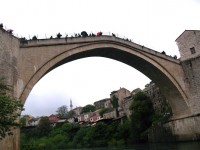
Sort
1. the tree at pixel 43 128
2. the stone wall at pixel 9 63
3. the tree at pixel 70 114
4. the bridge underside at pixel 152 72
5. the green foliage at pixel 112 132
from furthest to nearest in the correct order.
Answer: the tree at pixel 70 114 < the tree at pixel 43 128 < the green foliage at pixel 112 132 < the bridge underside at pixel 152 72 < the stone wall at pixel 9 63

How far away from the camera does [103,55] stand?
2145 cm

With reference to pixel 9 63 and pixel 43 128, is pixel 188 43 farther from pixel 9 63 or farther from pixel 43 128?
pixel 43 128

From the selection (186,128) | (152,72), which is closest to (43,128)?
(152,72)

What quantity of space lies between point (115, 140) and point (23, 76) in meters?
23.7

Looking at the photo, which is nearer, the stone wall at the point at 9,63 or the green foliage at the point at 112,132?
the stone wall at the point at 9,63

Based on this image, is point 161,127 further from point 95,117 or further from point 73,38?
point 95,117

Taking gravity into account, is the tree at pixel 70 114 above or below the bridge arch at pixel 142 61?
above

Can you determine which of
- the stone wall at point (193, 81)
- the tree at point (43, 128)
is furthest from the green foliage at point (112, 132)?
the stone wall at point (193, 81)

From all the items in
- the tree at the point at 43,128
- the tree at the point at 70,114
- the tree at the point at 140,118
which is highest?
the tree at the point at 70,114

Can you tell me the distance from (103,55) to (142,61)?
129 inches

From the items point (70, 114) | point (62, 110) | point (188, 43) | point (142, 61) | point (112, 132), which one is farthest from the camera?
point (62, 110)

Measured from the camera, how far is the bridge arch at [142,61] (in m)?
17.7

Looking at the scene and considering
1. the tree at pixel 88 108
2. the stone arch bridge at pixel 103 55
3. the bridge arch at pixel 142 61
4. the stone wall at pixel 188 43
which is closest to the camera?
the stone arch bridge at pixel 103 55

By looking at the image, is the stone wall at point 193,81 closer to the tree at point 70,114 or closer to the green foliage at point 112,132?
the green foliage at point 112,132
